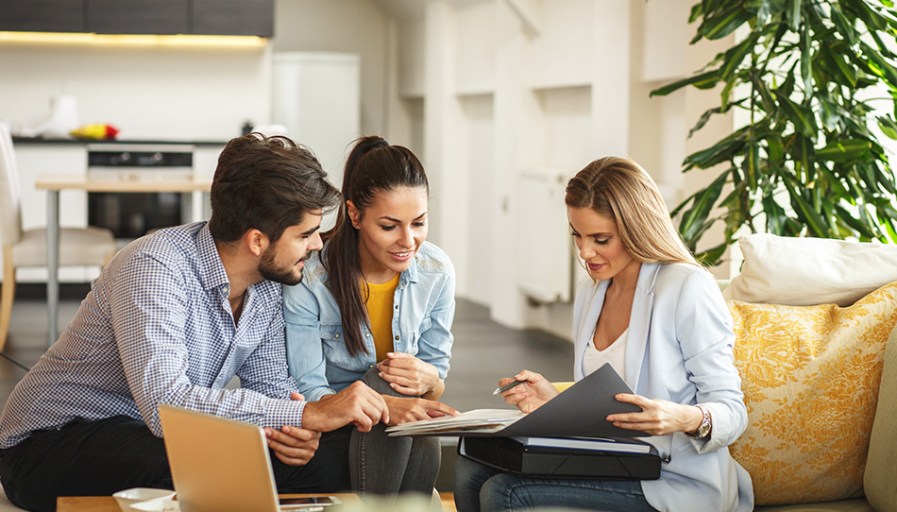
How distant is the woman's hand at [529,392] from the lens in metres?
2.25

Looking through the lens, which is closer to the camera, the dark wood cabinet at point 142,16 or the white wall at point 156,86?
the dark wood cabinet at point 142,16

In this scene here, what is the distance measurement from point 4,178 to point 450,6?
4.18 metres

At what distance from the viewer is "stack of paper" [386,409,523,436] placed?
1959 mm

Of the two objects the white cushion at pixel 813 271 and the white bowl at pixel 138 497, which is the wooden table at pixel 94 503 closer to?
the white bowl at pixel 138 497

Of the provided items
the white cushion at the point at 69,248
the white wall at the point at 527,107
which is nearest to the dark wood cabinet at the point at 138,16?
the white wall at the point at 527,107

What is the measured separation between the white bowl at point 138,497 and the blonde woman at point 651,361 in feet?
1.98

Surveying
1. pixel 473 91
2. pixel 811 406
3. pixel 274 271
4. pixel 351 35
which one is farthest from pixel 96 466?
pixel 351 35

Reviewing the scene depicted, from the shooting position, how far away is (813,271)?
8.19 feet

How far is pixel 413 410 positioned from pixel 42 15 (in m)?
6.86

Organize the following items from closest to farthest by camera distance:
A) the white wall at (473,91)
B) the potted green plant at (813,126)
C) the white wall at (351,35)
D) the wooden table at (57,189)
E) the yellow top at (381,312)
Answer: the yellow top at (381,312), the potted green plant at (813,126), the wooden table at (57,189), the white wall at (473,91), the white wall at (351,35)

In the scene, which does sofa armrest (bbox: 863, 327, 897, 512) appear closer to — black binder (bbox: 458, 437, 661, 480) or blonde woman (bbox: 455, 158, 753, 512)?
blonde woman (bbox: 455, 158, 753, 512)

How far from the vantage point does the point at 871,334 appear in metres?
2.36

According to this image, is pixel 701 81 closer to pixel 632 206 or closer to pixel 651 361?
pixel 632 206

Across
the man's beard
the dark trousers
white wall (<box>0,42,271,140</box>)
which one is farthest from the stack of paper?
white wall (<box>0,42,271,140</box>)
